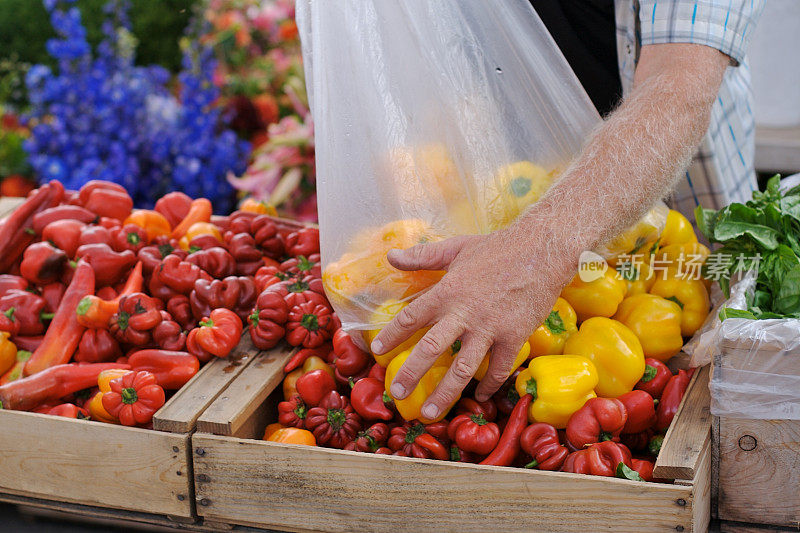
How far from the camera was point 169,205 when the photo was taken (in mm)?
2291

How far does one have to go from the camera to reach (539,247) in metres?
1.34

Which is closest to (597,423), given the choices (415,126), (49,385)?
(415,126)

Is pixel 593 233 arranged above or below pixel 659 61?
below

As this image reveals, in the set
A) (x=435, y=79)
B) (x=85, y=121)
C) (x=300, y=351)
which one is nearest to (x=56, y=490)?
(x=300, y=351)

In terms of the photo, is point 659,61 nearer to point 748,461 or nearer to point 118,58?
point 748,461

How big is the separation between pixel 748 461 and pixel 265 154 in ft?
9.66

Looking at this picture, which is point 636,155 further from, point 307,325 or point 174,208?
point 174,208

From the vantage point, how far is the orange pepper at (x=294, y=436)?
1.47 meters

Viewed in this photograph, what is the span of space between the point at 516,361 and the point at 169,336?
2.42 feet

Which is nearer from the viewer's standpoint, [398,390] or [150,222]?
[398,390]

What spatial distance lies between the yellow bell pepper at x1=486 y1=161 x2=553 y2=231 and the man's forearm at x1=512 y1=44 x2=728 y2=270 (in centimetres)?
15

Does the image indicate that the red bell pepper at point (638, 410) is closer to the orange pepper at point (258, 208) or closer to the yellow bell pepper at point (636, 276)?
the yellow bell pepper at point (636, 276)

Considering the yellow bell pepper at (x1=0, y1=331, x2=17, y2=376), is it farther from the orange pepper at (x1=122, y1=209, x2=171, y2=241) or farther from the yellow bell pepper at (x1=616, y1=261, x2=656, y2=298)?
the yellow bell pepper at (x1=616, y1=261, x2=656, y2=298)

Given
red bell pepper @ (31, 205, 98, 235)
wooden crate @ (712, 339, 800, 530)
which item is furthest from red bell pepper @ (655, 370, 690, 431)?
red bell pepper @ (31, 205, 98, 235)
